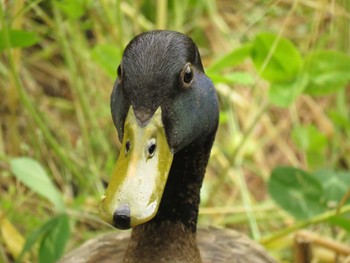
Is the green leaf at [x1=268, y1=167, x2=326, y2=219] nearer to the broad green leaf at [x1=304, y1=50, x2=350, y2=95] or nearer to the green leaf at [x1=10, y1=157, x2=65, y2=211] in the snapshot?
the broad green leaf at [x1=304, y1=50, x2=350, y2=95]

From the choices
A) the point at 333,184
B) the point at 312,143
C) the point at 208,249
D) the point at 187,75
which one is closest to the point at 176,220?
the point at 208,249

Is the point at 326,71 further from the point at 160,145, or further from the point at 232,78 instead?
the point at 160,145

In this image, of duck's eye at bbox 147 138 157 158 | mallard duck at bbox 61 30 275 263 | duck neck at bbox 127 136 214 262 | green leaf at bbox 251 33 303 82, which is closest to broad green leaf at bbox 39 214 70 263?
mallard duck at bbox 61 30 275 263

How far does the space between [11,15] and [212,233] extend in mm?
687

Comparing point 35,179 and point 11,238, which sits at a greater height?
point 35,179

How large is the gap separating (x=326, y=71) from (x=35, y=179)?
73cm

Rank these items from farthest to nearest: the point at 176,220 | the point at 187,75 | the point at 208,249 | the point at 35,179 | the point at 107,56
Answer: the point at 107,56 < the point at 35,179 < the point at 208,249 < the point at 176,220 < the point at 187,75

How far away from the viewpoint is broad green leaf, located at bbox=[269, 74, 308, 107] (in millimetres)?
2107

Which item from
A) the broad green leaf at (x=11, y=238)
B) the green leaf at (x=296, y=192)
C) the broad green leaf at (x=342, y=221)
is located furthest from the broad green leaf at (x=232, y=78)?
the broad green leaf at (x=11, y=238)

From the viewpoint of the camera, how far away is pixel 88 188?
240 centimetres

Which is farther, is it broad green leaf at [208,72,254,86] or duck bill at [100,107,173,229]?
broad green leaf at [208,72,254,86]

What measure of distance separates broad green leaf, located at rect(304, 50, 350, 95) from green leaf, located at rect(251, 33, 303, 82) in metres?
0.03

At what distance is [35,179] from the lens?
2076 mm

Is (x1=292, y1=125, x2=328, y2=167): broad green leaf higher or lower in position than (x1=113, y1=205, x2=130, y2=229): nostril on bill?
lower
